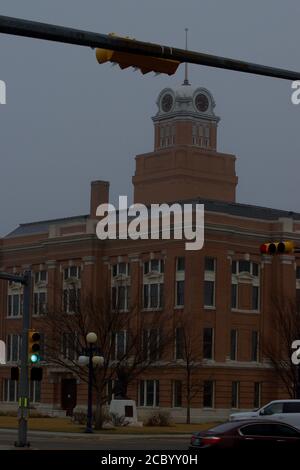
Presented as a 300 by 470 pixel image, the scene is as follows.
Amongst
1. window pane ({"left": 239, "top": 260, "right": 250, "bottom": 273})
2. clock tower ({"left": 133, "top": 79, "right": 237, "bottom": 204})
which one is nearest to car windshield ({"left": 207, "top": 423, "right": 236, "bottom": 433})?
Result: window pane ({"left": 239, "top": 260, "right": 250, "bottom": 273})

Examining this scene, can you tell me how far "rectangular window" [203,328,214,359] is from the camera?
69625 millimetres

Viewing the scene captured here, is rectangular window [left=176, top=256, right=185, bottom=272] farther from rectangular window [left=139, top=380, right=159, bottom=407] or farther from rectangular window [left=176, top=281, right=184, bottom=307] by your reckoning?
rectangular window [left=139, top=380, right=159, bottom=407]

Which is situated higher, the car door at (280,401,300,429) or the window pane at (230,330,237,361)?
the window pane at (230,330,237,361)

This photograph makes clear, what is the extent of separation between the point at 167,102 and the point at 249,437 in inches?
3331

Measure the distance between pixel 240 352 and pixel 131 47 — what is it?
6014 cm

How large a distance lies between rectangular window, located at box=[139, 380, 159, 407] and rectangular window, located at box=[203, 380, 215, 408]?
3364mm

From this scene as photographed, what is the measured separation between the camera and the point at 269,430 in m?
27.4

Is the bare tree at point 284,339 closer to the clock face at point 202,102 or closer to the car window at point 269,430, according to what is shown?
the car window at point 269,430

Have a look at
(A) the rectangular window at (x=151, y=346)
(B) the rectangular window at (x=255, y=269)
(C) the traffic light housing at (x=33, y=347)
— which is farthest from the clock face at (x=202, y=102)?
(C) the traffic light housing at (x=33, y=347)

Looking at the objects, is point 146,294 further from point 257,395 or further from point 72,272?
point 257,395

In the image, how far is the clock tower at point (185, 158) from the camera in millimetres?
103750

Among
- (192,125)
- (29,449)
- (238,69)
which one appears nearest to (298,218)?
(192,125)

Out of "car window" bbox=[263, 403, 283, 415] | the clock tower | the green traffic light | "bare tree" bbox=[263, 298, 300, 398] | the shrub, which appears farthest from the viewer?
the clock tower

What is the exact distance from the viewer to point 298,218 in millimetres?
79750
